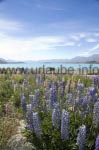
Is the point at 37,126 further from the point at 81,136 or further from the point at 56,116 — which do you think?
the point at 81,136

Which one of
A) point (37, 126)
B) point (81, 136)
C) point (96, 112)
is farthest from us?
point (37, 126)

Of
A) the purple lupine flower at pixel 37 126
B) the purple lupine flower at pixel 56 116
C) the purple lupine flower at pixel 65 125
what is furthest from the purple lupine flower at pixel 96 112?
the purple lupine flower at pixel 37 126

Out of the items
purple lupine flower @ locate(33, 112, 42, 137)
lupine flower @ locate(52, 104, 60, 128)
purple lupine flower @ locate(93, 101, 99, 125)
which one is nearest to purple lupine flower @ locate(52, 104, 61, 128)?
lupine flower @ locate(52, 104, 60, 128)

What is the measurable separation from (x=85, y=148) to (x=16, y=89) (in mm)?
6583

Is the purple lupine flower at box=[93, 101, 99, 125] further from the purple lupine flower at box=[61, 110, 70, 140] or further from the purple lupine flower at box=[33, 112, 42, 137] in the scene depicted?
the purple lupine flower at box=[33, 112, 42, 137]

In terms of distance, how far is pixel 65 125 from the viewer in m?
5.11

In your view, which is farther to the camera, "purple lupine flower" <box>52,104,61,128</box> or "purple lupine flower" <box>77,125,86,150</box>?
"purple lupine flower" <box>52,104,61,128</box>

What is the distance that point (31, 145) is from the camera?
20.0ft

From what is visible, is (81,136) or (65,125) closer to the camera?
(81,136)

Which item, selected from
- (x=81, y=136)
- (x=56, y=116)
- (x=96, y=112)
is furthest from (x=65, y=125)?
(x=96, y=112)

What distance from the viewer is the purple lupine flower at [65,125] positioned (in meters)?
5.05

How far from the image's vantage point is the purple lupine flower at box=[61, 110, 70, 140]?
5055 millimetres

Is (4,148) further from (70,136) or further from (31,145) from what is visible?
(70,136)

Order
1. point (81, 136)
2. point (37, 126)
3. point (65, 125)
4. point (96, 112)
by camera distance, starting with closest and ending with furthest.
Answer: point (81, 136) → point (65, 125) → point (96, 112) → point (37, 126)
